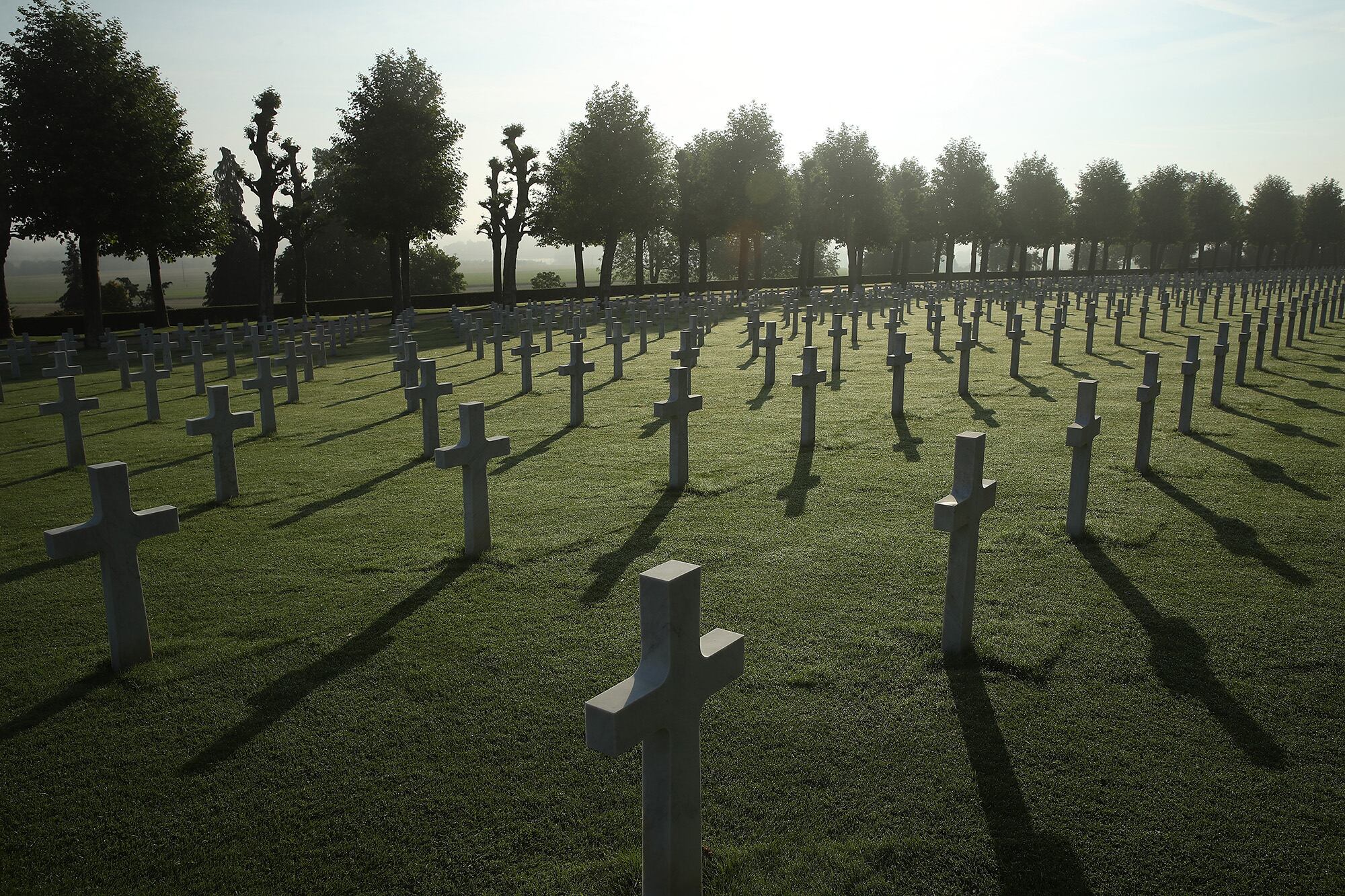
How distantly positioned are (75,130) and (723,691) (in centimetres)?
2729

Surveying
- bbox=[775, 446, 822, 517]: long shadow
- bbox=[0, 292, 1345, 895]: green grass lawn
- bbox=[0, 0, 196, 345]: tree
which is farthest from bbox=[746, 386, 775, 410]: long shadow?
bbox=[0, 0, 196, 345]: tree

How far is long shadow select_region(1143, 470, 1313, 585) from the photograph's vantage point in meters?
5.15

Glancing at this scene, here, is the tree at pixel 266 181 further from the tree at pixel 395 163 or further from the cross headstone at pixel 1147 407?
the cross headstone at pixel 1147 407

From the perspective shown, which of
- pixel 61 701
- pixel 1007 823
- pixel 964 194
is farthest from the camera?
pixel 964 194

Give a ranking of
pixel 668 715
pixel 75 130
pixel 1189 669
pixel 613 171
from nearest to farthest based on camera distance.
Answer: pixel 668 715
pixel 1189 669
pixel 75 130
pixel 613 171

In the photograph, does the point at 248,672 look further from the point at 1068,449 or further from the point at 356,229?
the point at 356,229

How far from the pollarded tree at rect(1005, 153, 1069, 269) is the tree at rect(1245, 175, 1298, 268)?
31.3 metres

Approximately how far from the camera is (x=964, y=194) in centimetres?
6006

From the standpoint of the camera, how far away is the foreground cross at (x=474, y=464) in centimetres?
557

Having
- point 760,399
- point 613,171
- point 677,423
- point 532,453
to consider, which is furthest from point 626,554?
point 613,171

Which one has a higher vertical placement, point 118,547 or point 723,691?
point 118,547

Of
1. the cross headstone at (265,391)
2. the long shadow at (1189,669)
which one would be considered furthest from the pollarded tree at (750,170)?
the long shadow at (1189,669)

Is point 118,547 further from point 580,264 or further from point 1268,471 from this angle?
point 580,264

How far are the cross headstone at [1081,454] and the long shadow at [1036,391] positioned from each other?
6.14 metres
